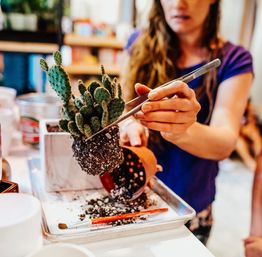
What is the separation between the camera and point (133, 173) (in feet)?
2.60

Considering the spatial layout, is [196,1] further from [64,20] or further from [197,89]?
[64,20]

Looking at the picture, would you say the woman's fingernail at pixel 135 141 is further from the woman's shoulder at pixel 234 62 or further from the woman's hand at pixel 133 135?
the woman's shoulder at pixel 234 62

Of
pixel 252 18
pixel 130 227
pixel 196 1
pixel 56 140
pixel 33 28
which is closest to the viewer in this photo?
pixel 130 227

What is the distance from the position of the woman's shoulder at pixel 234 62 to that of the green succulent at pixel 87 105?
0.55m

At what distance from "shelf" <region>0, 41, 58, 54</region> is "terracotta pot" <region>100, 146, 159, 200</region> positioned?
2.06m

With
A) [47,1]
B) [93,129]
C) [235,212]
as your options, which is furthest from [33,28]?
[93,129]

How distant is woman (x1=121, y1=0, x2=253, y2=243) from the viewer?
963 millimetres

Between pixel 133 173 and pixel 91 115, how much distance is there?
218mm

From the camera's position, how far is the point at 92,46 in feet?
10.2

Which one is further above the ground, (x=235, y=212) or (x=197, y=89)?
(x=197, y=89)

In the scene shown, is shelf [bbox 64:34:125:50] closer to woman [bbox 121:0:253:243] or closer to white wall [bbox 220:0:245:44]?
white wall [bbox 220:0:245:44]

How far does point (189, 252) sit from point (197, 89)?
2.13ft

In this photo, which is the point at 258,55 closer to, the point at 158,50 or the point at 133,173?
the point at 158,50

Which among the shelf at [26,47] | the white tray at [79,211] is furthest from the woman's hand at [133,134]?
the shelf at [26,47]
